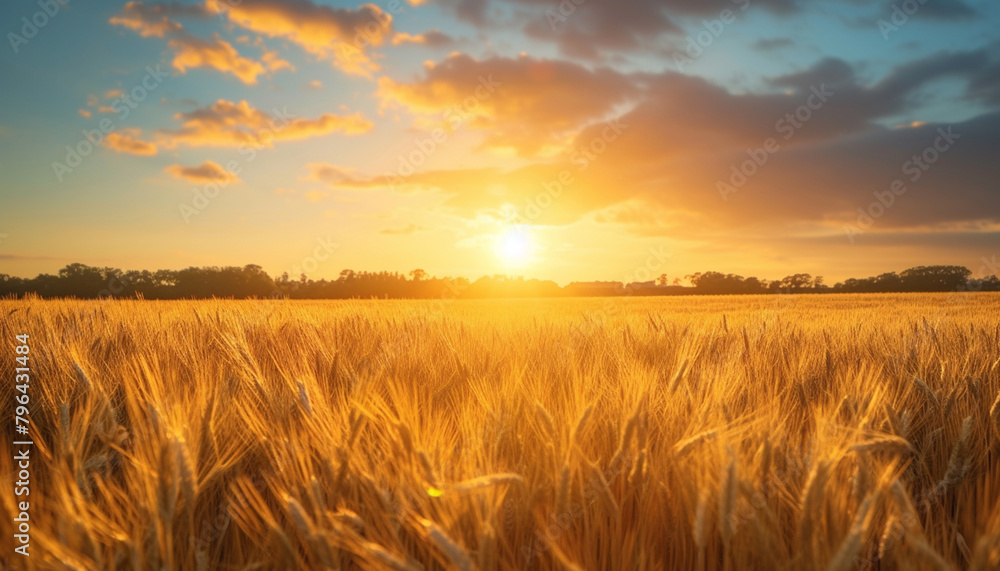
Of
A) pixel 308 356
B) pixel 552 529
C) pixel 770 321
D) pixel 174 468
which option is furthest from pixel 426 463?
pixel 770 321

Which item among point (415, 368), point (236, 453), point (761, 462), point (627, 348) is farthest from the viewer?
point (627, 348)

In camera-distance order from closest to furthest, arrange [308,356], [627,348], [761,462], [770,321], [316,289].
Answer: [761,462]
[308,356]
[627,348]
[770,321]
[316,289]

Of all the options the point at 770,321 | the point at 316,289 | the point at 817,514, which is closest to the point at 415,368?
the point at 817,514

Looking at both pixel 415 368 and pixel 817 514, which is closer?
pixel 817 514

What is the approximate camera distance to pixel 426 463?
90 cm

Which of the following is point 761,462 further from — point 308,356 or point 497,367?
point 308,356

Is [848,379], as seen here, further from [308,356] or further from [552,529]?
[308,356]

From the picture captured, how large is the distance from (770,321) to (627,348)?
7.49ft

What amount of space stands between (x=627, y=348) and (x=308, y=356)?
170cm

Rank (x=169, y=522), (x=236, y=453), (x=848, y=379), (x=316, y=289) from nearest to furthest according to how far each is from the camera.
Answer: (x=169, y=522)
(x=236, y=453)
(x=848, y=379)
(x=316, y=289)

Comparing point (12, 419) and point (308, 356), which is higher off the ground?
point (308, 356)

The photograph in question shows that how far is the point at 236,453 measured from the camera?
1297 millimetres

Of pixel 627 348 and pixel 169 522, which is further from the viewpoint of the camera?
pixel 627 348

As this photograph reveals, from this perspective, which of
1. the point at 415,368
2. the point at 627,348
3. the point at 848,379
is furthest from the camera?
the point at 627,348
